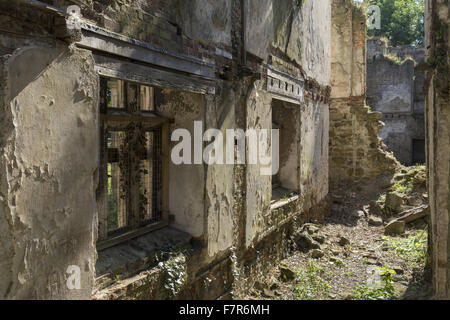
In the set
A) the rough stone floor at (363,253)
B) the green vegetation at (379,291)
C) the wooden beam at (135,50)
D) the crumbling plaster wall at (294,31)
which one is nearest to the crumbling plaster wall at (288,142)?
the crumbling plaster wall at (294,31)

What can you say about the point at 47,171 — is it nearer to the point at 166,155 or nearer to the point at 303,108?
the point at 166,155

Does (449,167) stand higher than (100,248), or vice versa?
(449,167)

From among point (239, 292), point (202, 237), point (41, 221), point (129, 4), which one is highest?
point (129, 4)

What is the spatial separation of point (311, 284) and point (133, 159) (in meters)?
2.95

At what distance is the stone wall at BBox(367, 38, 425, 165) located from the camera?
18359mm

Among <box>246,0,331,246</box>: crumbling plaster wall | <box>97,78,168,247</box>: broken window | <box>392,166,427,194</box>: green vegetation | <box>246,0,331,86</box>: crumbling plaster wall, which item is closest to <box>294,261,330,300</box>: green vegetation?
<box>246,0,331,246</box>: crumbling plaster wall

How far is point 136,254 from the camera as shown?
117 inches

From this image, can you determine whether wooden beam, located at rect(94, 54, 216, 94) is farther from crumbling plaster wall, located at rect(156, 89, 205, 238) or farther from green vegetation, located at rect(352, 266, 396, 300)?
green vegetation, located at rect(352, 266, 396, 300)

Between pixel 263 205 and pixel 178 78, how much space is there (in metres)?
2.40

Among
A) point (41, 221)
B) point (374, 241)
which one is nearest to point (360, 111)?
point (374, 241)

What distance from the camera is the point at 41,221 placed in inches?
80.0

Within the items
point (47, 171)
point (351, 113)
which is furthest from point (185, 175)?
point (351, 113)

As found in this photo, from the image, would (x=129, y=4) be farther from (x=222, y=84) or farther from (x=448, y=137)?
(x=448, y=137)

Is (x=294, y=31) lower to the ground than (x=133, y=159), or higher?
higher
